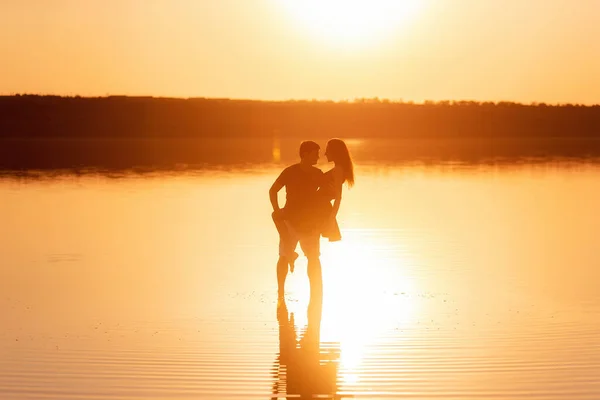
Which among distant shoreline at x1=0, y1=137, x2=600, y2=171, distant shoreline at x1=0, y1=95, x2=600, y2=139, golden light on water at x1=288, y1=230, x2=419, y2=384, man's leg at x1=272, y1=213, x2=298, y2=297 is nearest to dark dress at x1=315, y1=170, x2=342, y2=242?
man's leg at x1=272, y1=213, x2=298, y2=297

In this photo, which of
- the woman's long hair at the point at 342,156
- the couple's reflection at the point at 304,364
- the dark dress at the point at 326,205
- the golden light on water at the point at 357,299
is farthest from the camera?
the woman's long hair at the point at 342,156

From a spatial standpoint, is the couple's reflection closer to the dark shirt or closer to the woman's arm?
the dark shirt

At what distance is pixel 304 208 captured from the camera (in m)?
11.5

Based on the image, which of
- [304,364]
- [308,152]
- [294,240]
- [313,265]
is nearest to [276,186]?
[308,152]

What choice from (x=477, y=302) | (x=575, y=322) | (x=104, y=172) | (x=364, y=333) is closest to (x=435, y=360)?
(x=364, y=333)

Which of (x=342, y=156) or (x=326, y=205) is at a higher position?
(x=342, y=156)

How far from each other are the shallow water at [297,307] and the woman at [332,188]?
0.84m

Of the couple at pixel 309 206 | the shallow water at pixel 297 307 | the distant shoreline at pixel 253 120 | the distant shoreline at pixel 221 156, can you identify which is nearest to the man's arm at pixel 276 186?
the couple at pixel 309 206

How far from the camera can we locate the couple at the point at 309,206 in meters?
11.5

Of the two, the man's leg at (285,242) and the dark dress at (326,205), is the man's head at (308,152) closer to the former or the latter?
the dark dress at (326,205)

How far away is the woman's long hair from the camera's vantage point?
11.7m

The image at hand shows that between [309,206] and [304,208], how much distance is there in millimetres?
56

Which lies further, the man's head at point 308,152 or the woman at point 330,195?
the woman at point 330,195

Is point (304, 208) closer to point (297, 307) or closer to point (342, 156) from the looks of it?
point (342, 156)
